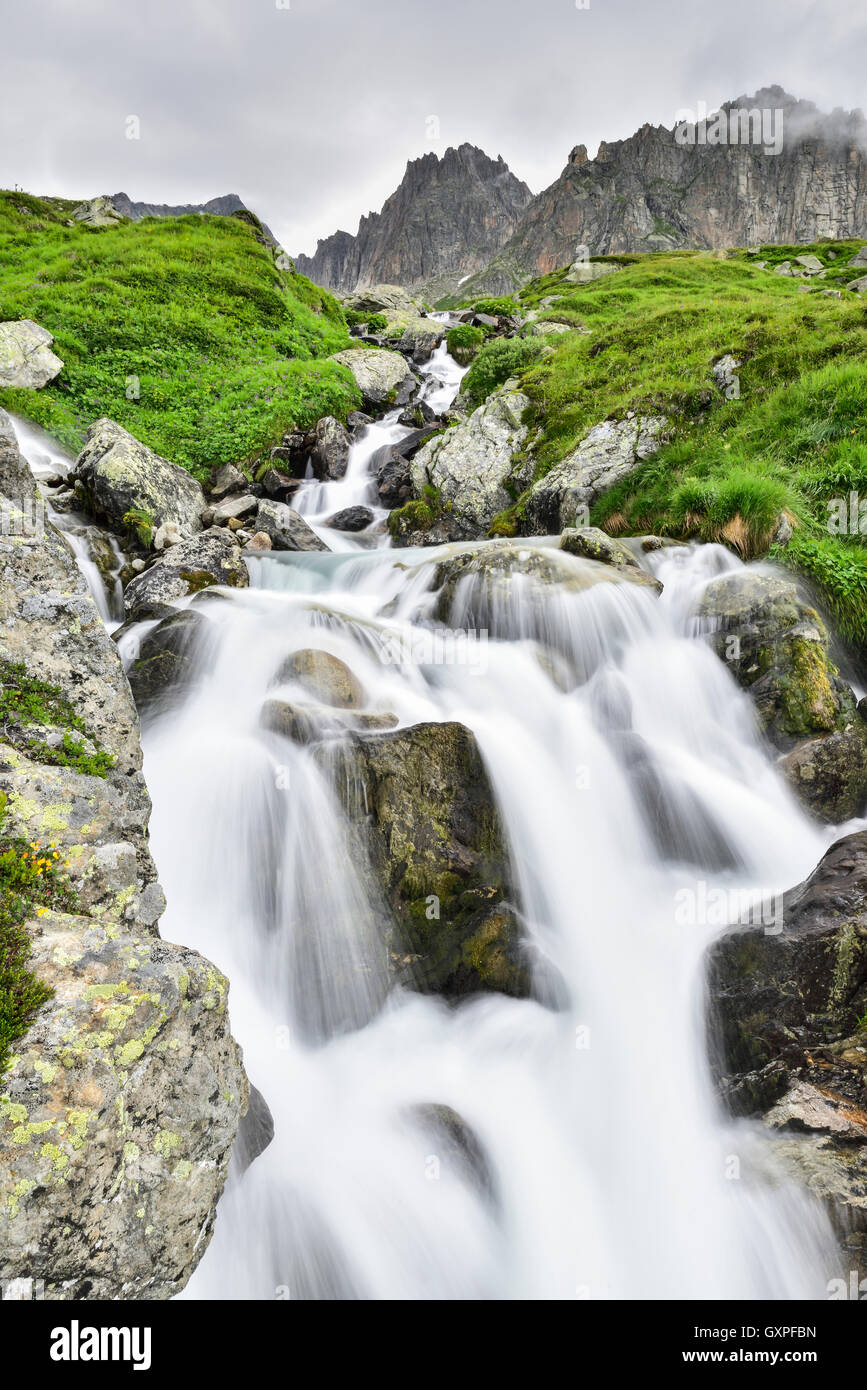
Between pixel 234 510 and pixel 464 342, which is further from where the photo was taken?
pixel 464 342

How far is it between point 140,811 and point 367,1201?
2722mm

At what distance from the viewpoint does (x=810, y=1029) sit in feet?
12.6

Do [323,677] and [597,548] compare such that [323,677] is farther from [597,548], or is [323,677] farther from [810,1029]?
[810,1029]

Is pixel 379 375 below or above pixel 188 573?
above

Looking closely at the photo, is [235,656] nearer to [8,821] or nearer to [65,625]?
[65,625]

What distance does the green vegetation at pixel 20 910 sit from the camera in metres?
2.09

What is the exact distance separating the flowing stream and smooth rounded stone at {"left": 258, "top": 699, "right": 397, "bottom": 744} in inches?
6.1

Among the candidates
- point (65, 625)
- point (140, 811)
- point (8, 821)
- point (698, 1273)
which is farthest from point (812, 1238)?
point (65, 625)

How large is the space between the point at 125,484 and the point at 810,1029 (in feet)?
40.9

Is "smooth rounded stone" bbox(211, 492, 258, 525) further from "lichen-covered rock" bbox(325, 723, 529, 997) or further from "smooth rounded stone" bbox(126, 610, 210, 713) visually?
"lichen-covered rock" bbox(325, 723, 529, 997)

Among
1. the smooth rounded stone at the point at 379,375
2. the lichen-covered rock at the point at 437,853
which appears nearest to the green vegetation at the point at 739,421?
the lichen-covered rock at the point at 437,853

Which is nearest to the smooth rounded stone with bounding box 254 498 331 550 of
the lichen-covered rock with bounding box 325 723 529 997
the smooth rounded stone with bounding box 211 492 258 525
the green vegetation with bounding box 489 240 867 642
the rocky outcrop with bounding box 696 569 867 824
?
the smooth rounded stone with bounding box 211 492 258 525

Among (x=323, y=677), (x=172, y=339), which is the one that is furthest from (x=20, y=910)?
(x=172, y=339)

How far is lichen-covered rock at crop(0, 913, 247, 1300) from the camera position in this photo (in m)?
1.89
